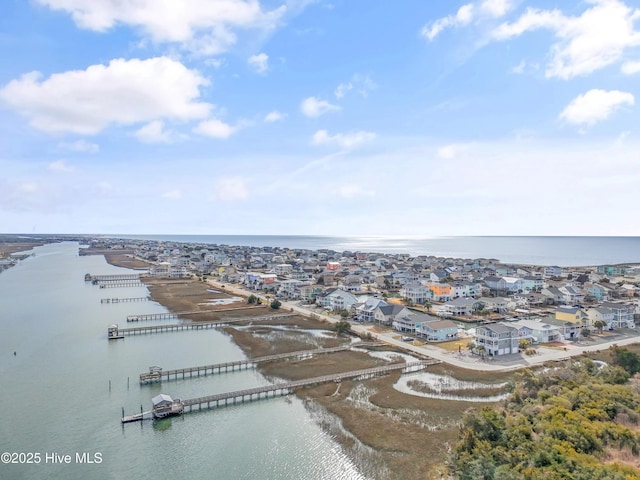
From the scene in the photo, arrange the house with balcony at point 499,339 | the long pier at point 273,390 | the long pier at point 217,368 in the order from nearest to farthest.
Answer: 1. the long pier at point 273,390
2. the long pier at point 217,368
3. the house with balcony at point 499,339

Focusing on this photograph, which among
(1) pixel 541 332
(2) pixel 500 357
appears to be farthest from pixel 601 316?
(2) pixel 500 357

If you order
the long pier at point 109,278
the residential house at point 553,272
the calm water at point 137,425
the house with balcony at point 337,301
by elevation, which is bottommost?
the calm water at point 137,425

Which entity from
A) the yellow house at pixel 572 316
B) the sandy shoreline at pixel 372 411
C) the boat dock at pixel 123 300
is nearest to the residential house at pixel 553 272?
the yellow house at pixel 572 316

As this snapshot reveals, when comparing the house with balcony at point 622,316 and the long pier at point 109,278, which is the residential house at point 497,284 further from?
the long pier at point 109,278

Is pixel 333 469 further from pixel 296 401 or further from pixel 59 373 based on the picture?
pixel 59 373

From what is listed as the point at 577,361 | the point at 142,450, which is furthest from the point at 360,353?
the point at 142,450

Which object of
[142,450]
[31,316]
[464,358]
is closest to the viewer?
[142,450]
